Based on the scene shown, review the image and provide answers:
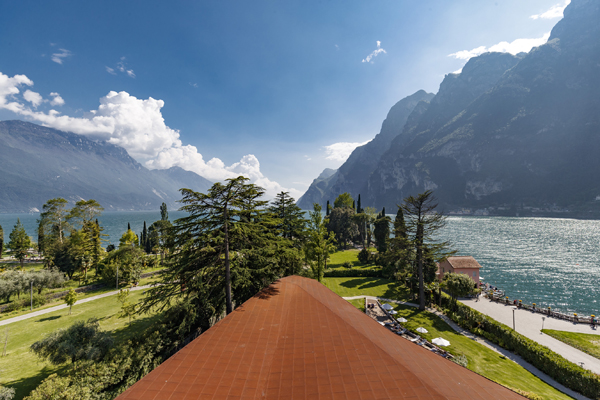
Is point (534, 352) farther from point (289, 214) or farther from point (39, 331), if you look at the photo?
point (39, 331)

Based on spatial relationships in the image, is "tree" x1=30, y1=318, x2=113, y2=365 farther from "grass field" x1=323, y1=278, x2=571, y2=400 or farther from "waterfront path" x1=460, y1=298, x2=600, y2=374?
"waterfront path" x1=460, y1=298, x2=600, y2=374

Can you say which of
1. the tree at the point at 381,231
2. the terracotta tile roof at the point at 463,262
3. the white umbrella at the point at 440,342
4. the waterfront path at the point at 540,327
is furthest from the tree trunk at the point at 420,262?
the tree at the point at 381,231

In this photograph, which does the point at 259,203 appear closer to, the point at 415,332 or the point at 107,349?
the point at 107,349

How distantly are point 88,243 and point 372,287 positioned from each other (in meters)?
57.6

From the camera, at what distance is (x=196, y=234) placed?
17109mm

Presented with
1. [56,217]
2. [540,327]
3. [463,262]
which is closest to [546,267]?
[463,262]

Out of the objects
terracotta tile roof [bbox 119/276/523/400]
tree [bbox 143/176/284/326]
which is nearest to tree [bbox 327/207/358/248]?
tree [bbox 143/176/284/326]

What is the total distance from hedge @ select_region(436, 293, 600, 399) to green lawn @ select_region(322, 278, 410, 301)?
897cm

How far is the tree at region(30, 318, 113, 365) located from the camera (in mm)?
15586

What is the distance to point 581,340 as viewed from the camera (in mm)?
24078

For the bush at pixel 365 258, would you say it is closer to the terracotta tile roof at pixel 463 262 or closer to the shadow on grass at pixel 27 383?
the terracotta tile roof at pixel 463 262

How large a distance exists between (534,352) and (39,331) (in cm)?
4694

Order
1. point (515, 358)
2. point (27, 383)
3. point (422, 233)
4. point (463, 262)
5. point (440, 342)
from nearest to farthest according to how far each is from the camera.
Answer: point (27, 383) → point (515, 358) → point (440, 342) → point (422, 233) → point (463, 262)

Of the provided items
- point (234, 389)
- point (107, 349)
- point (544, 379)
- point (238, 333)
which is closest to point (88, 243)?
point (107, 349)
